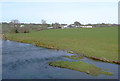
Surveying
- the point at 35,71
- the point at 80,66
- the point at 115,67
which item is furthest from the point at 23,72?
the point at 115,67

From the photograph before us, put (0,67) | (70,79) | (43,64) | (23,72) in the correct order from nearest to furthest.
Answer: (70,79), (23,72), (0,67), (43,64)

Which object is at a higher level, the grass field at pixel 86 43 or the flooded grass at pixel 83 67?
the grass field at pixel 86 43

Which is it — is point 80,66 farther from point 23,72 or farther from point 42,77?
point 23,72

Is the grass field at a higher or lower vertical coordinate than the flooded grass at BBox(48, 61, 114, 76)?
higher

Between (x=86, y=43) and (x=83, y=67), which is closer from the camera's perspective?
(x=83, y=67)

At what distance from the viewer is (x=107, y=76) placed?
21406 millimetres

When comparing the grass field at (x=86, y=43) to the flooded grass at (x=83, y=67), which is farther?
the grass field at (x=86, y=43)

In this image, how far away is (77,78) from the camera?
20703 millimetres

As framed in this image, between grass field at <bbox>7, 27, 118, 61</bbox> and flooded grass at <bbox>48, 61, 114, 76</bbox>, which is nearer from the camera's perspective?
flooded grass at <bbox>48, 61, 114, 76</bbox>

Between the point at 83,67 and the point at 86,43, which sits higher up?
the point at 86,43

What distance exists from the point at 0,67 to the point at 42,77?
9.11 meters

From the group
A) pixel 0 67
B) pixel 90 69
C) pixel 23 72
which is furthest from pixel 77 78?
pixel 0 67

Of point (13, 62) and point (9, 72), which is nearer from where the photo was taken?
point (9, 72)

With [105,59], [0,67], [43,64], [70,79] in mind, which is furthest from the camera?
[105,59]
